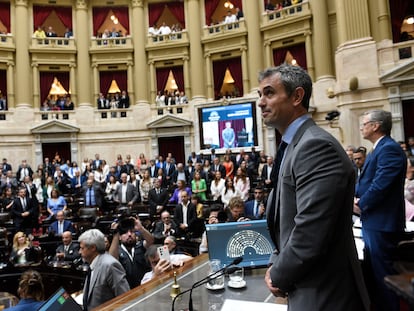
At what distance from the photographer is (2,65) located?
17203mm

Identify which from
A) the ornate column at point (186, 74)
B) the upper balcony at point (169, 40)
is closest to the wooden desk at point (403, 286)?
the ornate column at point (186, 74)

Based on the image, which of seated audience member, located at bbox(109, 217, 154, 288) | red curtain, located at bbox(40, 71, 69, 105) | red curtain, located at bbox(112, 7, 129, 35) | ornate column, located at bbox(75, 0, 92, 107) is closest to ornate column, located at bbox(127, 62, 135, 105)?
ornate column, located at bbox(75, 0, 92, 107)

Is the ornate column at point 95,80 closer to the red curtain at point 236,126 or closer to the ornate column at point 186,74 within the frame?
the ornate column at point 186,74

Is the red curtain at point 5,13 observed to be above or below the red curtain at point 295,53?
above

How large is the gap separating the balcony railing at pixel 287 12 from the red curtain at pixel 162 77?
5.53 meters

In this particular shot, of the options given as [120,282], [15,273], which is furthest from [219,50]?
[120,282]

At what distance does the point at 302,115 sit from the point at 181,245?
435 cm

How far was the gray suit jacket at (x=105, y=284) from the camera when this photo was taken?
3236 millimetres

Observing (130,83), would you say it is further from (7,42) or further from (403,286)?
(403,286)

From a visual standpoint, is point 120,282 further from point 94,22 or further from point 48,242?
point 94,22

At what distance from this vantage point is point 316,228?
129 centimetres

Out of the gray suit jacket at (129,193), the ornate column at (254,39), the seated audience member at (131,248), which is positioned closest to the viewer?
the seated audience member at (131,248)

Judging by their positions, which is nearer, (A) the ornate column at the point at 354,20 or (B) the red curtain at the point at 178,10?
(A) the ornate column at the point at 354,20

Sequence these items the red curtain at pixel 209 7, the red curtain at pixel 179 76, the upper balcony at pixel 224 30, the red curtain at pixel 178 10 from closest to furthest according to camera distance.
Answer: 1. the upper balcony at pixel 224 30
2. the red curtain at pixel 209 7
3. the red curtain at pixel 179 76
4. the red curtain at pixel 178 10
